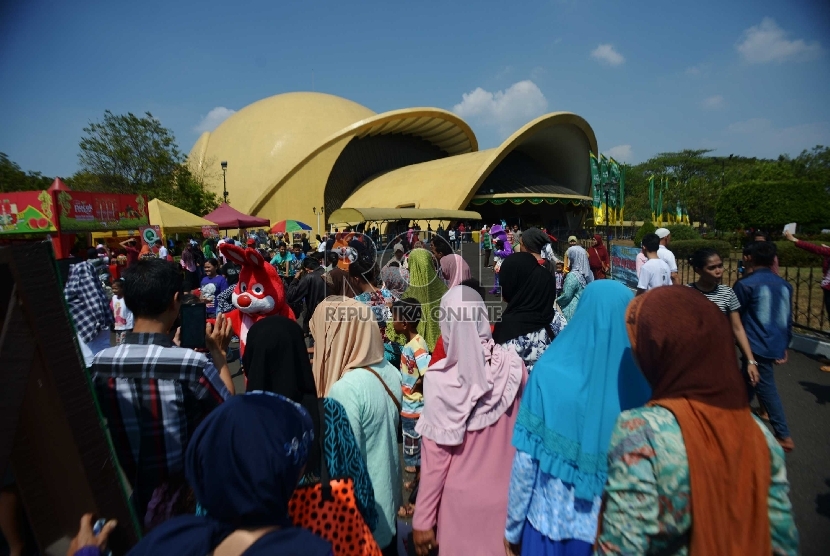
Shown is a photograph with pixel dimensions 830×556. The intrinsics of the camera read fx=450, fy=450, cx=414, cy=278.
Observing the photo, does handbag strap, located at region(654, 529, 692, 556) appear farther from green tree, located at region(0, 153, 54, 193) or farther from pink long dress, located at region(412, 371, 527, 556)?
green tree, located at region(0, 153, 54, 193)

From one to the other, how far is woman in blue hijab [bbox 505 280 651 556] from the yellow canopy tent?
15821 millimetres

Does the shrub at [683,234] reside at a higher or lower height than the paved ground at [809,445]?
higher

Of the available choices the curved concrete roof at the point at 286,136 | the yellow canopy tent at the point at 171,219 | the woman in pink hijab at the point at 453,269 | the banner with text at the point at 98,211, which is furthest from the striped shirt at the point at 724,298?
the curved concrete roof at the point at 286,136

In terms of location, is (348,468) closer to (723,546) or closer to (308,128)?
(723,546)

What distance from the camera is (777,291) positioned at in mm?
3639

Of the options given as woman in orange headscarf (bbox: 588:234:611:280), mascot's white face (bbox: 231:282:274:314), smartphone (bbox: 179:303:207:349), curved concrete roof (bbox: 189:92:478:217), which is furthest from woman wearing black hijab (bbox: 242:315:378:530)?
curved concrete roof (bbox: 189:92:478:217)

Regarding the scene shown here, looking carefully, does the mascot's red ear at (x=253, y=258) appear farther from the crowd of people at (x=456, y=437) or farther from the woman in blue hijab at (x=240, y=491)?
the woman in blue hijab at (x=240, y=491)

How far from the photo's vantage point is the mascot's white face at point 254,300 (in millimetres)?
3242

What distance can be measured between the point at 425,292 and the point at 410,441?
5.69 ft

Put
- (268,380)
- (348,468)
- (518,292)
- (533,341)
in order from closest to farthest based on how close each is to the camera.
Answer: (348,468) < (268,380) < (533,341) < (518,292)

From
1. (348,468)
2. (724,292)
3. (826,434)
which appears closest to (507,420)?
(348,468)

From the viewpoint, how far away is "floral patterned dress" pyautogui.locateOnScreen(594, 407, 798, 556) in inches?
45.2

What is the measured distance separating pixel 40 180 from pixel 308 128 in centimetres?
1936

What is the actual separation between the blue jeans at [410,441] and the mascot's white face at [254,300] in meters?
1.31
